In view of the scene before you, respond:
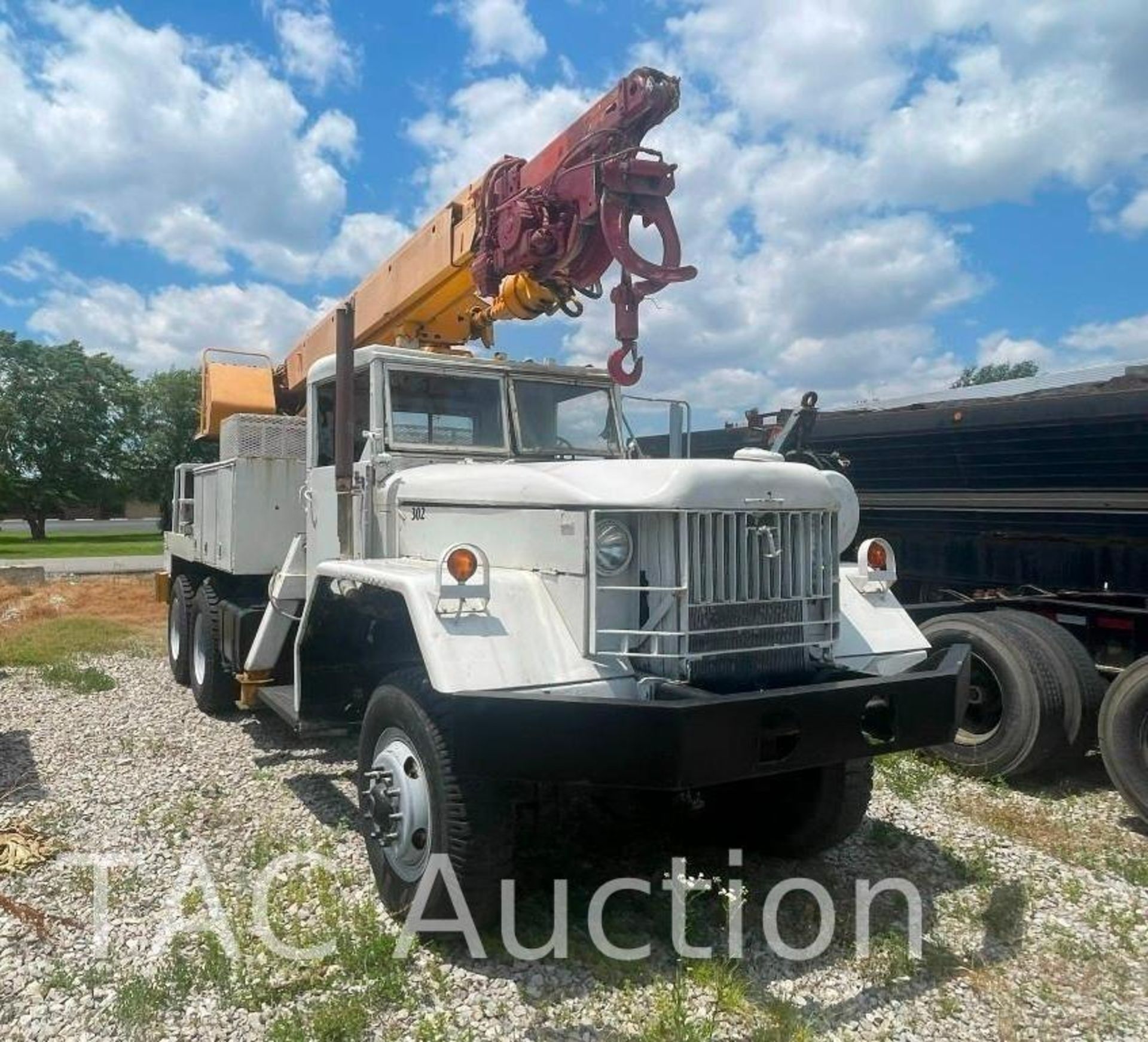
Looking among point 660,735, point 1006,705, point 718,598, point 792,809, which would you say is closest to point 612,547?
point 718,598

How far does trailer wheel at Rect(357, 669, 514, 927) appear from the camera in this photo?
3.50 metres

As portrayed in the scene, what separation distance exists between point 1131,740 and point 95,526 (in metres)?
58.7

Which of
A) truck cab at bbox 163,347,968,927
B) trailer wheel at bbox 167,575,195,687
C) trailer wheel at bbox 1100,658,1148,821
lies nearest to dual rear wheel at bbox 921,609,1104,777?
trailer wheel at bbox 1100,658,1148,821

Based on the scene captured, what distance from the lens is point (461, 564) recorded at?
363 centimetres

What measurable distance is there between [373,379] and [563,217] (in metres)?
1.51

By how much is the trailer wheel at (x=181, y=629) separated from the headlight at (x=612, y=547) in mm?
5546

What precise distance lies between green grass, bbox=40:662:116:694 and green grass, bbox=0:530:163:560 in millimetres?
18693

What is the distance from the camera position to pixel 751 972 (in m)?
3.54

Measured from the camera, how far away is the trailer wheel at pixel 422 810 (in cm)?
350

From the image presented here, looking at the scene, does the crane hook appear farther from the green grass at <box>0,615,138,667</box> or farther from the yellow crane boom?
the green grass at <box>0,615,138,667</box>

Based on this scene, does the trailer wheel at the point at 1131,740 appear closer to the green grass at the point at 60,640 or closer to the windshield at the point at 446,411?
the windshield at the point at 446,411

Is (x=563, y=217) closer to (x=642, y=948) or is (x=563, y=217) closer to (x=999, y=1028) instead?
(x=642, y=948)

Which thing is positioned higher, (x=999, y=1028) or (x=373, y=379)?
(x=373, y=379)

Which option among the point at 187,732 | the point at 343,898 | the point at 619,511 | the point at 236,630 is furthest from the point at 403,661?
the point at 187,732
